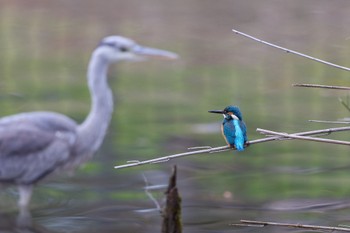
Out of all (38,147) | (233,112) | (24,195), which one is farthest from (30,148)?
(233,112)

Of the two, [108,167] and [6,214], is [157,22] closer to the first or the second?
[108,167]

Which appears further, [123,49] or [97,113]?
[123,49]

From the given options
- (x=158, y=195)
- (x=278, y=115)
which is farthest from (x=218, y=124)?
(x=158, y=195)

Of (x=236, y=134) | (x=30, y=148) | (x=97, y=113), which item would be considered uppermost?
(x=97, y=113)

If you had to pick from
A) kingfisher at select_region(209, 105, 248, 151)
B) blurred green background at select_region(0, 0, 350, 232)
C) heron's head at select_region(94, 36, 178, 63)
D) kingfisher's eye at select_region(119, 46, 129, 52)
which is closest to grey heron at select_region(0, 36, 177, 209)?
blurred green background at select_region(0, 0, 350, 232)

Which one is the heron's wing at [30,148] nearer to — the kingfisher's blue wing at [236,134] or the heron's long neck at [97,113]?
the heron's long neck at [97,113]

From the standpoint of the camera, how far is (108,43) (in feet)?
20.5

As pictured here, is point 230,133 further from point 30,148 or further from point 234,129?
point 30,148

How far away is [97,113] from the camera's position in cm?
589

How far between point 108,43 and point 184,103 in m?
2.12

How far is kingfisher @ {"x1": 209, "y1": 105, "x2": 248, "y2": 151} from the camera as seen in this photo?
8.39 ft

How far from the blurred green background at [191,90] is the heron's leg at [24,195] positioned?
4.1 inches

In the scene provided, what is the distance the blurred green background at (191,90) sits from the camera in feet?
18.9

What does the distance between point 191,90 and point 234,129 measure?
6134mm
